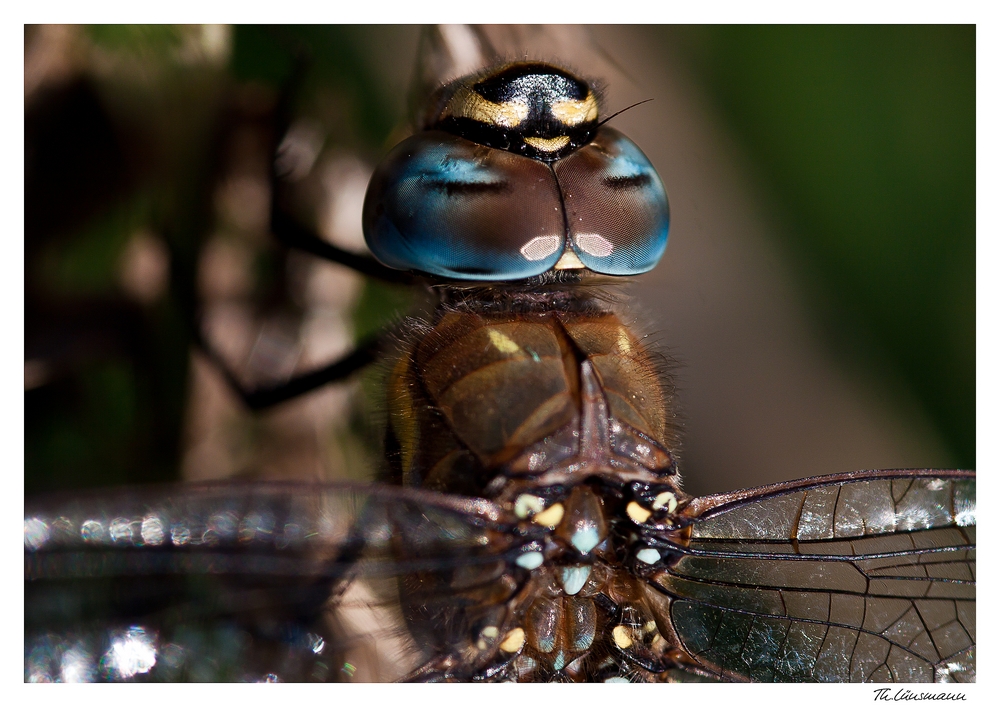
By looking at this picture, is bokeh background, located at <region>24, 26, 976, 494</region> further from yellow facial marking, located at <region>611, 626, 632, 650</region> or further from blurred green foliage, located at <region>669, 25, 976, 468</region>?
yellow facial marking, located at <region>611, 626, 632, 650</region>

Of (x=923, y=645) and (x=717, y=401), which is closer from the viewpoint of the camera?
(x=923, y=645)

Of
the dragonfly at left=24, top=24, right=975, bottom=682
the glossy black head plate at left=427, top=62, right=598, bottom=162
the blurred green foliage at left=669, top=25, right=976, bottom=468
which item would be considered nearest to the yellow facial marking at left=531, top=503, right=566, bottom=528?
the dragonfly at left=24, top=24, right=975, bottom=682

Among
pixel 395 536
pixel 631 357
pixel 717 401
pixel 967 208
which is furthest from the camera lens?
pixel 717 401

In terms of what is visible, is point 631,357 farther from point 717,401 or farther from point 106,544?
point 717,401

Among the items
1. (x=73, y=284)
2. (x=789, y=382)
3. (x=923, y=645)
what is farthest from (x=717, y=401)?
(x=73, y=284)

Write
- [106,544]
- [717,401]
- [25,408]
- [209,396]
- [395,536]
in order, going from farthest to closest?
[717,401], [209,396], [25,408], [395,536], [106,544]

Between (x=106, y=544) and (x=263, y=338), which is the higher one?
(x=263, y=338)

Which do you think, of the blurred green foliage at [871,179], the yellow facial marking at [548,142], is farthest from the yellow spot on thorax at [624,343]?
the blurred green foliage at [871,179]

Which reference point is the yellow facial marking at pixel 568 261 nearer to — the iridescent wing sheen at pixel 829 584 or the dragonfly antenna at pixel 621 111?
the dragonfly antenna at pixel 621 111
